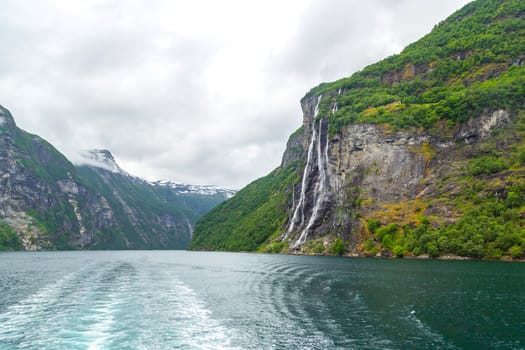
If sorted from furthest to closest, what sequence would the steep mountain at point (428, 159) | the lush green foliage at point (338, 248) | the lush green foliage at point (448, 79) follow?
the lush green foliage at point (448, 79), the lush green foliage at point (338, 248), the steep mountain at point (428, 159)

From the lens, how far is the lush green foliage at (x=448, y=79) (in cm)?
12088

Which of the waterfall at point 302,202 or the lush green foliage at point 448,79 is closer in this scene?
the lush green foliage at point 448,79

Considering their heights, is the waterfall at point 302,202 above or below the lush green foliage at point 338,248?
above

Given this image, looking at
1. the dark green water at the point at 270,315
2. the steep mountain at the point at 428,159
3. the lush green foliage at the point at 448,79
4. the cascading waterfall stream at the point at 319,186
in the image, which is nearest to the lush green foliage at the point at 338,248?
the steep mountain at the point at 428,159

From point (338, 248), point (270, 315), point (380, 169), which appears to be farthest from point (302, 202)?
point (270, 315)

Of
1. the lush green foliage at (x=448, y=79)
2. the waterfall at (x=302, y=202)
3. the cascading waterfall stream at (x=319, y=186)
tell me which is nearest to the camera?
the lush green foliage at (x=448, y=79)

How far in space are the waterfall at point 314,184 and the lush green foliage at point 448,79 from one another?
29.6ft

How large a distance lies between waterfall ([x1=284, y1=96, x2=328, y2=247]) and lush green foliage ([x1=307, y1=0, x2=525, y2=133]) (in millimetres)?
9034

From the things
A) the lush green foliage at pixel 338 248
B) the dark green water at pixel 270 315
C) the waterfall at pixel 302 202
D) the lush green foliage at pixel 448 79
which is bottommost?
the dark green water at pixel 270 315

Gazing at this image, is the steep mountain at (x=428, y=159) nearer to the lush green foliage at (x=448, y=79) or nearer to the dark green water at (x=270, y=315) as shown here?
the lush green foliage at (x=448, y=79)

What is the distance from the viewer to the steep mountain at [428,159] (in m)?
93.7

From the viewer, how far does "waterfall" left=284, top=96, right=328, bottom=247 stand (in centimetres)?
14325

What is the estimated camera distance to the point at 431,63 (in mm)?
166500

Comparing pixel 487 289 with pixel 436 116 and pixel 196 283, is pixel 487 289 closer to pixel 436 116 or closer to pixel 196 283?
pixel 196 283
